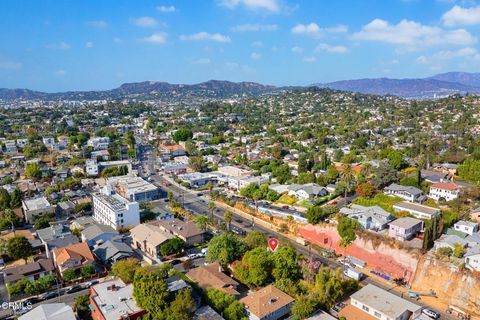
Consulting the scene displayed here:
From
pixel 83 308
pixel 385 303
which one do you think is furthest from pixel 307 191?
pixel 83 308

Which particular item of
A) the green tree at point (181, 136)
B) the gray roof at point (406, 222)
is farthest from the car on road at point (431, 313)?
the green tree at point (181, 136)

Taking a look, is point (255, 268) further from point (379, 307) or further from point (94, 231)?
point (94, 231)

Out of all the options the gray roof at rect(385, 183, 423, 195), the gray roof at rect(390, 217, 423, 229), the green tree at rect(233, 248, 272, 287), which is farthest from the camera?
the gray roof at rect(385, 183, 423, 195)

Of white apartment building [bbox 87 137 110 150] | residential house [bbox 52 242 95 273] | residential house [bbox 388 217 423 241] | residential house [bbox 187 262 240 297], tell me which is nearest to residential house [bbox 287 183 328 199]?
residential house [bbox 388 217 423 241]

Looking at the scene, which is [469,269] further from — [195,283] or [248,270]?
[195,283]

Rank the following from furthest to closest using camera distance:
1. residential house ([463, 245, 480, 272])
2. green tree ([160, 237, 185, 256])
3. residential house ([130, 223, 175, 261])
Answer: residential house ([130, 223, 175, 261])
green tree ([160, 237, 185, 256])
residential house ([463, 245, 480, 272])

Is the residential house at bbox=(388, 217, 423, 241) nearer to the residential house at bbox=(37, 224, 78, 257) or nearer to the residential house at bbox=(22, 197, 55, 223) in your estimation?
the residential house at bbox=(37, 224, 78, 257)
